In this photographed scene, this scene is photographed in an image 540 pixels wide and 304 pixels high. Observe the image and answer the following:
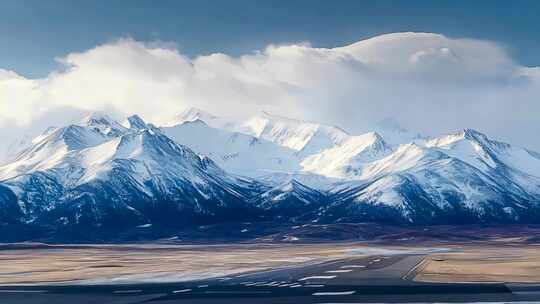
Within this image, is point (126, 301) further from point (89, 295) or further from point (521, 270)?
point (521, 270)

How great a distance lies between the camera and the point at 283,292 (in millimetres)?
64000

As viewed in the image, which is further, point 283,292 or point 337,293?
point 283,292

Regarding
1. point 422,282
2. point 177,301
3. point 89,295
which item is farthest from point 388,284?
Result: point 89,295

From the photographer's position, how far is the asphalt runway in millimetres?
57750

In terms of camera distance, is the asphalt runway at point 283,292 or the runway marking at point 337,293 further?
the runway marking at point 337,293

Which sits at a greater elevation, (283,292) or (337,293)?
(283,292)

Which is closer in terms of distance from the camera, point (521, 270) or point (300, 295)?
point (300, 295)

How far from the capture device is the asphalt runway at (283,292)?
57.8 m

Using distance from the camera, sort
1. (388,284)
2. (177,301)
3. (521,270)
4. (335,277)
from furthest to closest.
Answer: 1. (521,270)
2. (335,277)
3. (388,284)
4. (177,301)

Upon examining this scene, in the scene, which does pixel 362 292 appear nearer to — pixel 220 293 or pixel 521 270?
pixel 220 293

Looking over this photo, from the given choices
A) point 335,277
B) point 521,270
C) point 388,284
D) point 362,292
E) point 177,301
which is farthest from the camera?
point 521,270

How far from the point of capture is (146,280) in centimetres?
8581

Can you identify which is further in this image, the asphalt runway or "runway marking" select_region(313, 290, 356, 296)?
"runway marking" select_region(313, 290, 356, 296)

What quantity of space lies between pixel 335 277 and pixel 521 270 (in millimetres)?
26202
